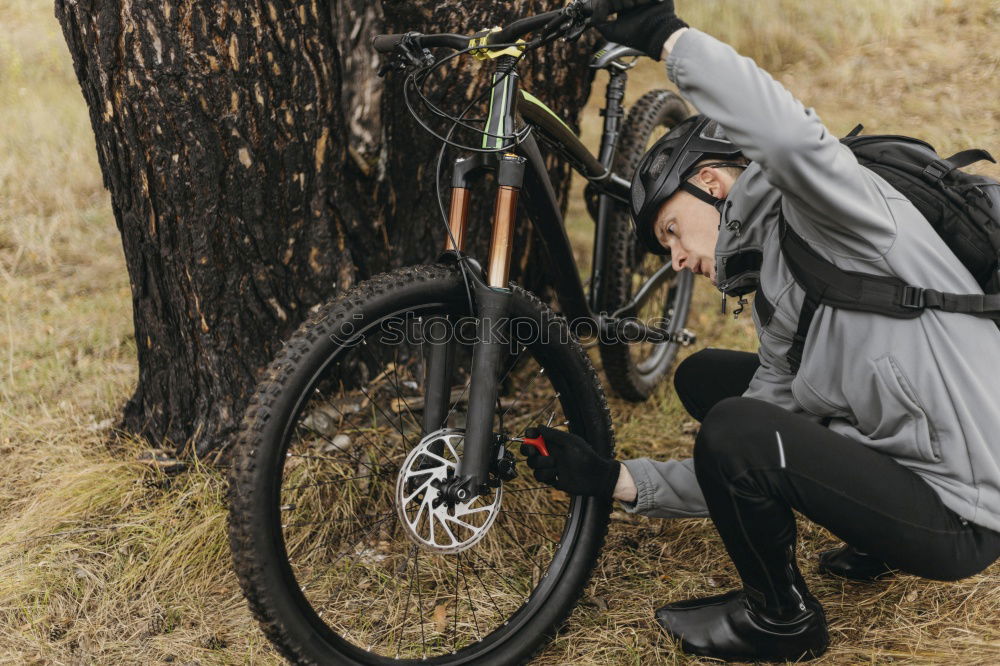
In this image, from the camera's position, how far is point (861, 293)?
1.50 m

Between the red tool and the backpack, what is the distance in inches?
28.1

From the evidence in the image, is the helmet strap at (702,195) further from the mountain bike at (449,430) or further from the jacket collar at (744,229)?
the mountain bike at (449,430)

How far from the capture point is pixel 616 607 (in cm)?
216

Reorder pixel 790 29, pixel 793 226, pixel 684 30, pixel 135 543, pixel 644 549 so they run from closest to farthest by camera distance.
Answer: pixel 684 30 < pixel 793 226 < pixel 135 543 < pixel 644 549 < pixel 790 29

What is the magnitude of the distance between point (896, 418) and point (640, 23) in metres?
0.95

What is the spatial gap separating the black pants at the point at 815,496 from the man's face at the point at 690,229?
0.36 meters

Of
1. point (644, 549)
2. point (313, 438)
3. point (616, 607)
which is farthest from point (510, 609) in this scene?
point (313, 438)

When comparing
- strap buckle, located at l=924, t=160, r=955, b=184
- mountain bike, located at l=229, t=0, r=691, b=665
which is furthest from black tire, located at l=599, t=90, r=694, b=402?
strap buckle, located at l=924, t=160, r=955, b=184

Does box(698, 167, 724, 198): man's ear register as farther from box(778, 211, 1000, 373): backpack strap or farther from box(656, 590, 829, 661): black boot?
box(656, 590, 829, 661): black boot

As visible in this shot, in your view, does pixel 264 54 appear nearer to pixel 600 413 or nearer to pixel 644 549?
pixel 600 413

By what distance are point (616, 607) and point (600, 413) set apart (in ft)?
1.87

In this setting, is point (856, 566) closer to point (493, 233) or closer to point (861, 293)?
point (861, 293)

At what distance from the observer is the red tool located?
6.40ft

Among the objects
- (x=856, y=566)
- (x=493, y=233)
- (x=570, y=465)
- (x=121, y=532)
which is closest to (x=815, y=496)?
(x=570, y=465)
